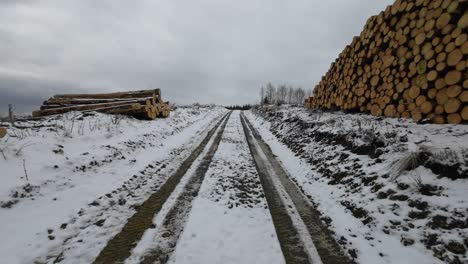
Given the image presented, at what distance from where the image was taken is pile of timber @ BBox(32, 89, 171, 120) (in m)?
13.1

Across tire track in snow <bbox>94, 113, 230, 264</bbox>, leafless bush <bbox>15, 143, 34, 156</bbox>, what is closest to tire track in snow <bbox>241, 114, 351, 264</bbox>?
tire track in snow <bbox>94, 113, 230, 264</bbox>

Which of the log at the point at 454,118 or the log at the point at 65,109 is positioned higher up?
the log at the point at 65,109

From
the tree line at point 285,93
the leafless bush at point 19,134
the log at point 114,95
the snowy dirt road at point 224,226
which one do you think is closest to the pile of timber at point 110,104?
the log at point 114,95

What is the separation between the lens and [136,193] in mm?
5082

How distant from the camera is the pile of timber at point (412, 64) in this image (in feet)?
17.6

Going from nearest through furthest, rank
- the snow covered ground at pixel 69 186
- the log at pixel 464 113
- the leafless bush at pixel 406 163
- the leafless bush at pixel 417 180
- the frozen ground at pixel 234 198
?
the frozen ground at pixel 234 198
the snow covered ground at pixel 69 186
the leafless bush at pixel 417 180
the leafless bush at pixel 406 163
the log at pixel 464 113

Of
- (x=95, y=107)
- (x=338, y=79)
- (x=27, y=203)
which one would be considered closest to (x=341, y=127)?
(x=338, y=79)

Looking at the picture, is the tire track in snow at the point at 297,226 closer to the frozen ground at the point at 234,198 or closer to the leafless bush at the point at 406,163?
the frozen ground at the point at 234,198

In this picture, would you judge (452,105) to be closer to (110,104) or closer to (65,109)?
(110,104)

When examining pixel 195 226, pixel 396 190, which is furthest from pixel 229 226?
pixel 396 190

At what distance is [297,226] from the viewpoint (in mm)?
3922

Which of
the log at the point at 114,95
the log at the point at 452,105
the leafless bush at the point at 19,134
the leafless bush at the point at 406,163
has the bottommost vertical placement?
the leafless bush at the point at 406,163

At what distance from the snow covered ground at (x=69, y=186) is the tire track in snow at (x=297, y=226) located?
2578 mm

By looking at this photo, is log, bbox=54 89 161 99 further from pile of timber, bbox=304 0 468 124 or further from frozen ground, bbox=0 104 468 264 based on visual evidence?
pile of timber, bbox=304 0 468 124
